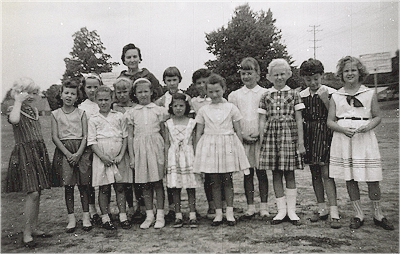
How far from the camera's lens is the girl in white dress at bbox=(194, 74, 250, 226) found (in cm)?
409

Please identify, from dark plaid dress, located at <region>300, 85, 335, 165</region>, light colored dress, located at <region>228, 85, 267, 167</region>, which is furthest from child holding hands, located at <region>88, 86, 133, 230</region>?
dark plaid dress, located at <region>300, 85, 335, 165</region>

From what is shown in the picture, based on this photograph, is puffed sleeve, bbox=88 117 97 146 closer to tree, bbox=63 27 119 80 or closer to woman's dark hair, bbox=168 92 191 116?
woman's dark hair, bbox=168 92 191 116

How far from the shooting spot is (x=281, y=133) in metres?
4.11

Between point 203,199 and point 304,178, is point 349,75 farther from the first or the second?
point 304,178

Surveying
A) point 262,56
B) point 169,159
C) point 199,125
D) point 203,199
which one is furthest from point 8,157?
point 262,56

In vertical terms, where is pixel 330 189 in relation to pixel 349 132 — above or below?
below

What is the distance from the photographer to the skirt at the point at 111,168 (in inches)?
164

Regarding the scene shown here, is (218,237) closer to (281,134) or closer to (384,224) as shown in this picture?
(281,134)

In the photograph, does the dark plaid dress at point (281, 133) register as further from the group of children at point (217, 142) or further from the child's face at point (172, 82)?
the child's face at point (172, 82)

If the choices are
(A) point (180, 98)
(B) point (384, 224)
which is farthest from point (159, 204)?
(B) point (384, 224)

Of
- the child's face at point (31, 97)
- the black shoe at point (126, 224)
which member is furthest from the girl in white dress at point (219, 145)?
the child's face at point (31, 97)

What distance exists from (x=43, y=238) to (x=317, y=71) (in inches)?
129

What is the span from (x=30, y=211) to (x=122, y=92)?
5.18 ft

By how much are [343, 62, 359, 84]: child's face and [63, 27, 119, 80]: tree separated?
3.04m
